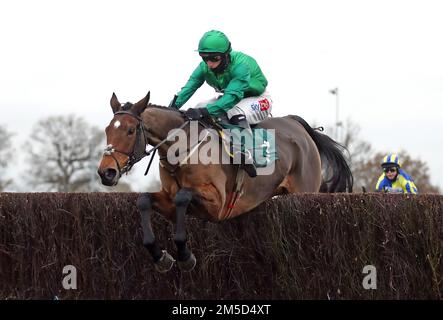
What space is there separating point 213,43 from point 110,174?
1.78 meters

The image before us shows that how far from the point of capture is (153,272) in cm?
804

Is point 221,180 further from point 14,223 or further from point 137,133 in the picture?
point 14,223

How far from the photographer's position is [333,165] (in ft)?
32.8

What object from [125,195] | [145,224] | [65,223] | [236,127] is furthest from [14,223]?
[236,127]

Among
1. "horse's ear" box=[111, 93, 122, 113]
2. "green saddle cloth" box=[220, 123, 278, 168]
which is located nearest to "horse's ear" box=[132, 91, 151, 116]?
"horse's ear" box=[111, 93, 122, 113]

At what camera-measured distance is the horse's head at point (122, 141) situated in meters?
6.25

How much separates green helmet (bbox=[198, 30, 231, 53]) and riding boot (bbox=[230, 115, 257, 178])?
0.77m

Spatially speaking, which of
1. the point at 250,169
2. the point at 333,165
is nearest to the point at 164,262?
the point at 250,169

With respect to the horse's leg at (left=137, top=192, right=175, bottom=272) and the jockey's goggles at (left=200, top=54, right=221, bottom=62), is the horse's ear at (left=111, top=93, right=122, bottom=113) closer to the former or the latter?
the horse's leg at (left=137, top=192, right=175, bottom=272)

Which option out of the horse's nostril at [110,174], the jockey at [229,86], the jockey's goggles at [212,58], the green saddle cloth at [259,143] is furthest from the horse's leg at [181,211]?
the jockey's goggles at [212,58]

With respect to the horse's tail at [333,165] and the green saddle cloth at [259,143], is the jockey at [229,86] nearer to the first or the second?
the green saddle cloth at [259,143]

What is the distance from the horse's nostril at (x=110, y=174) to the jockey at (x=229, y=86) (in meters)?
1.18

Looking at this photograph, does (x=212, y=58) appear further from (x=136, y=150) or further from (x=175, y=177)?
(x=136, y=150)
